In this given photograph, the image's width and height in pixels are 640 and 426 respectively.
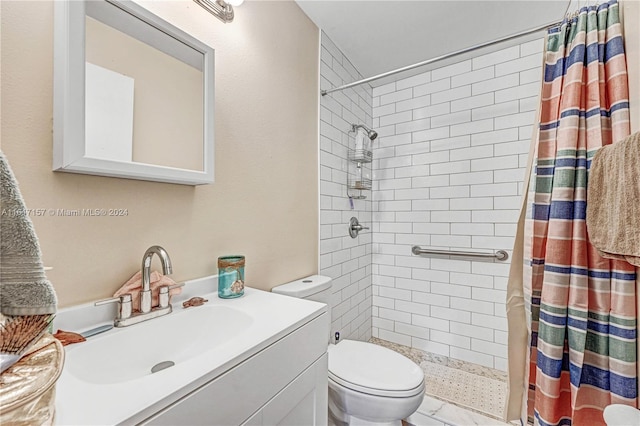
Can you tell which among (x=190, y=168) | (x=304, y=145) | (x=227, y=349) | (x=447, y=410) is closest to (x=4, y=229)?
(x=227, y=349)

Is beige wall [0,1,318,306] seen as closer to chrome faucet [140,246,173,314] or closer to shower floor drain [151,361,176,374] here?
chrome faucet [140,246,173,314]

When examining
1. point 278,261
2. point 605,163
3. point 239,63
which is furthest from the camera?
point 278,261

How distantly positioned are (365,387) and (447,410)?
68 centimetres

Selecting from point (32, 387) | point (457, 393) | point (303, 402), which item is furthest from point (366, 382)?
point (32, 387)

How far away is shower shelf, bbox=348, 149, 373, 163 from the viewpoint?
6.83 feet

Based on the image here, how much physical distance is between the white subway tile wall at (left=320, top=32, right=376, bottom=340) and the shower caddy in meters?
0.05

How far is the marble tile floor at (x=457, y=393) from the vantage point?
5.01 feet

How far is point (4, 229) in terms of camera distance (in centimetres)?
29

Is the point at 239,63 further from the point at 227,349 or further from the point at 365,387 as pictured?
the point at 365,387

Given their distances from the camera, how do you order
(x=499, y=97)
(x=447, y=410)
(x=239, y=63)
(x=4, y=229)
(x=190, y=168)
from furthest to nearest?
(x=499, y=97), (x=447, y=410), (x=239, y=63), (x=190, y=168), (x=4, y=229)

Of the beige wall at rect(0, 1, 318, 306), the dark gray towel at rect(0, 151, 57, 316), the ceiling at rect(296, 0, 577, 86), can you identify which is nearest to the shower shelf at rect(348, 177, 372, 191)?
the beige wall at rect(0, 1, 318, 306)

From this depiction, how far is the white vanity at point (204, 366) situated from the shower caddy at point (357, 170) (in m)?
1.23

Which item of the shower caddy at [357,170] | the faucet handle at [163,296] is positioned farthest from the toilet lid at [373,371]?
the shower caddy at [357,170]

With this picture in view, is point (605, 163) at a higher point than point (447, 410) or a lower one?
higher
